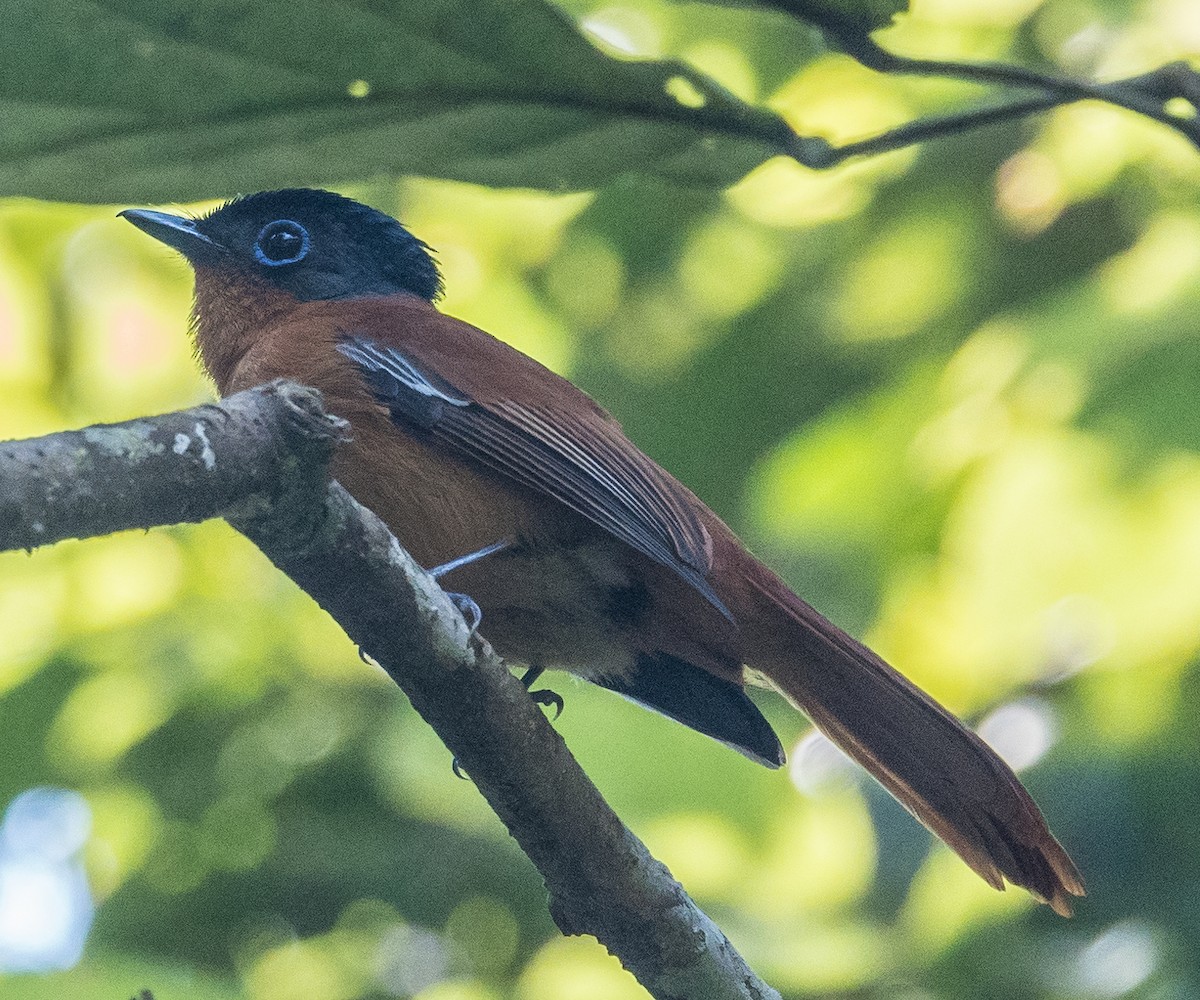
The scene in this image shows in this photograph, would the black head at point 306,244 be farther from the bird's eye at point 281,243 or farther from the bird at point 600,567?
the bird at point 600,567

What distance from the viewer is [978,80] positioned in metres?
2.35

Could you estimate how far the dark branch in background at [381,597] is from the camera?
5.69 feet

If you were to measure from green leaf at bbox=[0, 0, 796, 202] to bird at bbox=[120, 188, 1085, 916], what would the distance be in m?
0.89

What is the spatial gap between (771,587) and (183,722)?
8.01ft

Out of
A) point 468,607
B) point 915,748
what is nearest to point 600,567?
point 468,607

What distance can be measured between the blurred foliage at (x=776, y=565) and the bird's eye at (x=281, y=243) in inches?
22.0

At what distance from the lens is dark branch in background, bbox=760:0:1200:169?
7.18ft

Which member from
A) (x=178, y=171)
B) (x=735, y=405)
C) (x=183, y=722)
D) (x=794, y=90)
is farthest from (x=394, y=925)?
(x=178, y=171)

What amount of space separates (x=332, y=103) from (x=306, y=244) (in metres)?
2.03

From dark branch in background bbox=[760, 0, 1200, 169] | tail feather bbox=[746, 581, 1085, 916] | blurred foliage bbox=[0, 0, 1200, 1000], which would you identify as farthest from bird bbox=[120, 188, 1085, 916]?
dark branch in background bbox=[760, 0, 1200, 169]

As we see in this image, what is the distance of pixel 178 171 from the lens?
254cm

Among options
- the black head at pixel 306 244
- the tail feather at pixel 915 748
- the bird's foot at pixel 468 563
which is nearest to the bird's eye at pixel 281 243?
the black head at pixel 306 244

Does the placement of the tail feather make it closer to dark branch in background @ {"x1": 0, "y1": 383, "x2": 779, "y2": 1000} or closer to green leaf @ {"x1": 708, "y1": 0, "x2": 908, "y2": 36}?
dark branch in background @ {"x1": 0, "y1": 383, "x2": 779, "y2": 1000}

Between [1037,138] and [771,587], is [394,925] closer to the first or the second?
[771,587]
